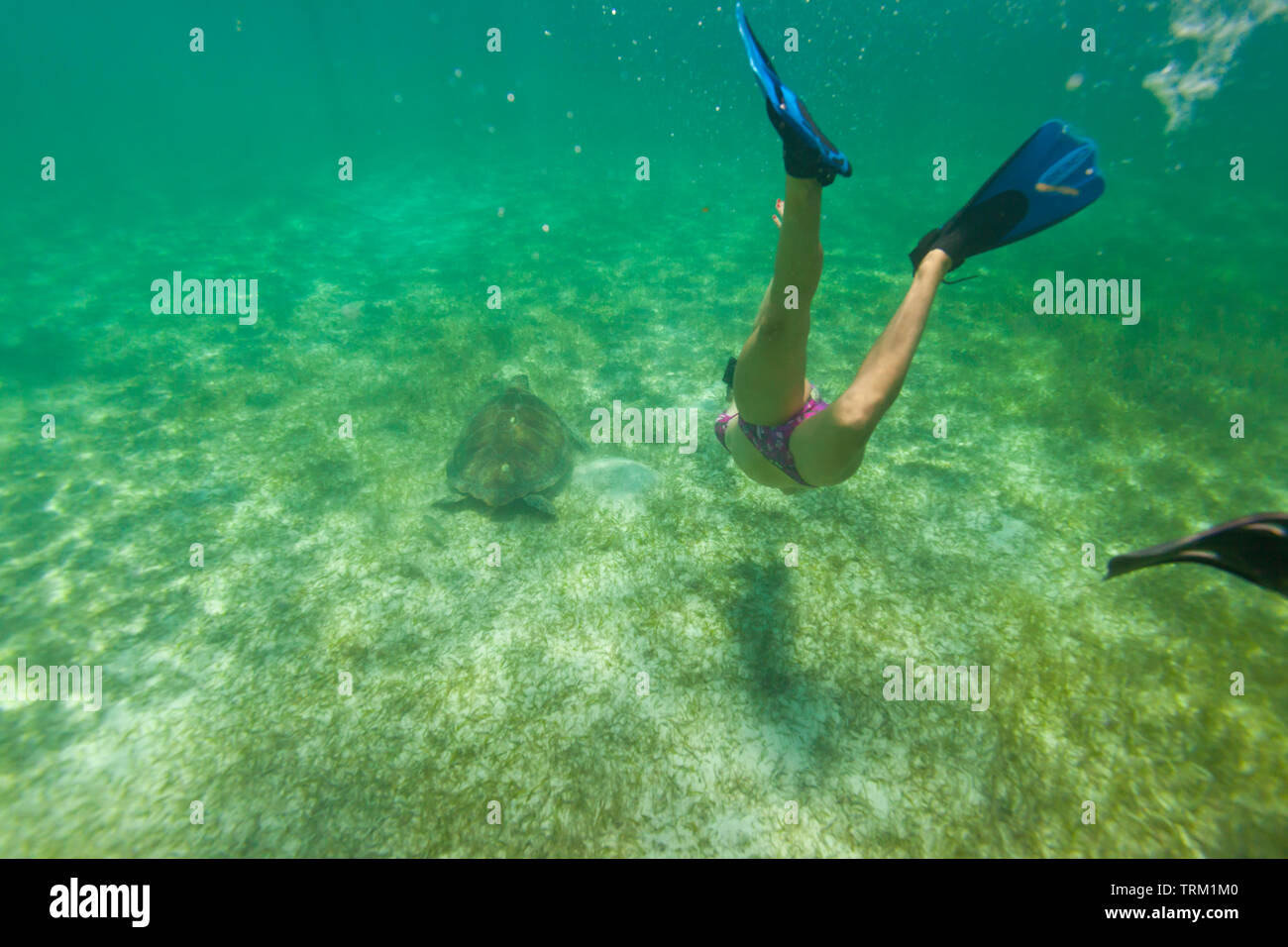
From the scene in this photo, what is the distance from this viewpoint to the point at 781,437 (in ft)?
13.5

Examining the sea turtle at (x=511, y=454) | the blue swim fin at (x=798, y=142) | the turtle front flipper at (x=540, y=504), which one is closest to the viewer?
the blue swim fin at (x=798, y=142)

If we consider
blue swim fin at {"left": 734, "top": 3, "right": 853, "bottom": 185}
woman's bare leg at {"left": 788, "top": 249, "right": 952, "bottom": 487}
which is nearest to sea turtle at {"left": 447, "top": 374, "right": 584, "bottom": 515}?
woman's bare leg at {"left": 788, "top": 249, "right": 952, "bottom": 487}

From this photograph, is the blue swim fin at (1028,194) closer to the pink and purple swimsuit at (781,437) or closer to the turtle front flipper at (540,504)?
the pink and purple swimsuit at (781,437)

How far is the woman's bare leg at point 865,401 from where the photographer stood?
307cm

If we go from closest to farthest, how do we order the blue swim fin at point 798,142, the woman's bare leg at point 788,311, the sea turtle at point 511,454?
the blue swim fin at point 798,142 < the woman's bare leg at point 788,311 < the sea turtle at point 511,454

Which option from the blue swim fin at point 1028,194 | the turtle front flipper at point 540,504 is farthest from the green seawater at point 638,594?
the blue swim fin at point 1028,194

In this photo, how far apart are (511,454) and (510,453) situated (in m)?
0.02

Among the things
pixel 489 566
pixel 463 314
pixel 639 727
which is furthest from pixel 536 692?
pixel 463 314

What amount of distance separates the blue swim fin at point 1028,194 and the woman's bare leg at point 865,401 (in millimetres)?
808

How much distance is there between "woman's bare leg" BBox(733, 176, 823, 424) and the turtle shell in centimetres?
437

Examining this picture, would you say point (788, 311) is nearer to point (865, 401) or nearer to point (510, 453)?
point (865, 401)

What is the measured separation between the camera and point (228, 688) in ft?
16.9

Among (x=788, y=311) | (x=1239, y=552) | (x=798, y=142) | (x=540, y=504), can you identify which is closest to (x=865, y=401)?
(x=788, y=311)
